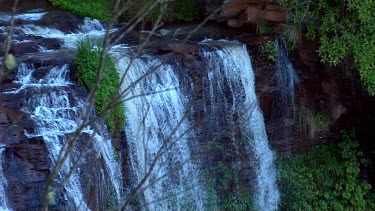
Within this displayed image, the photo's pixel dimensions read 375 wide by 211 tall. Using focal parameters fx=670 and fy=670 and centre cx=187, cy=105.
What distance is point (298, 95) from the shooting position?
997 centimetres

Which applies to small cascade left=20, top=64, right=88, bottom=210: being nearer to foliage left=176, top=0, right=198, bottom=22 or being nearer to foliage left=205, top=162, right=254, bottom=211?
foliage left=205, top=162, right=254, bottom=211

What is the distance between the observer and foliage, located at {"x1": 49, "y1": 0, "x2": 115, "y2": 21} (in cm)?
1134

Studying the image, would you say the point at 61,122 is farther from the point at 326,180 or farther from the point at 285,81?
the point at 326,180

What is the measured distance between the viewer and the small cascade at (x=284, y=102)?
9836 mm

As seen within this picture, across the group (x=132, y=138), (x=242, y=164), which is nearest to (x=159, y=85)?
(x=132, y=138)

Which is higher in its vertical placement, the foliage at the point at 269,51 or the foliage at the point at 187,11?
the foliage at the point at 187,11

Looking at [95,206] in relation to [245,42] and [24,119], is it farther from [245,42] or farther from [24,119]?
[245,42]

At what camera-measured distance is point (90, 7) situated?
37.8 feet

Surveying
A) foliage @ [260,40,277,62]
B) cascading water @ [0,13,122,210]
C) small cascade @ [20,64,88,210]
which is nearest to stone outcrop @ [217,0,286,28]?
foliage @ [260,40,277,62]

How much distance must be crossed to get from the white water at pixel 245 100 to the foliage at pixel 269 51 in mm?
281

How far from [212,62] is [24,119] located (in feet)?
10.3

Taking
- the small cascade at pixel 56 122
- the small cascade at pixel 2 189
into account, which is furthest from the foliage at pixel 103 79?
the small cascade at pixel 2 189

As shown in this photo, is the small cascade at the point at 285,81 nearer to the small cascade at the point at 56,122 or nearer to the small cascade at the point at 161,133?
the small cascade at the point at 161,133

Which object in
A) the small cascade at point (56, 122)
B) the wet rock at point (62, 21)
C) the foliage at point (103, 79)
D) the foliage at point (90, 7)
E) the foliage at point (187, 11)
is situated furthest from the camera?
the foliage at point (187, 11)
